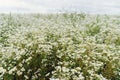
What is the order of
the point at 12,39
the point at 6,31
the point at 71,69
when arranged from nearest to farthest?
the point at 71,69 → the point at 12,39 → the point at 6,31

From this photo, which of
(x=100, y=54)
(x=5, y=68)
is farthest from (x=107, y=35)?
(x=5, y=68)

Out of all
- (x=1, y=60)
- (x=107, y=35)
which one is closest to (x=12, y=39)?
(x=1, y=60)

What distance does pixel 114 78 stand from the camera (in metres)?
6.90

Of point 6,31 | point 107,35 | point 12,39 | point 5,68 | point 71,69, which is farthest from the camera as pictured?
point 6,31

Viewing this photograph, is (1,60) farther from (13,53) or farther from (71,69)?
(71,69)

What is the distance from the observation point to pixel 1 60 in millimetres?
6812

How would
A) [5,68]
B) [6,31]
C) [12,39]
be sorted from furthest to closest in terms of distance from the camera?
[6,31] → [12,39] → [5,68]

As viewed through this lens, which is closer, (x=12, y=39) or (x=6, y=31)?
(x=12, y=39)

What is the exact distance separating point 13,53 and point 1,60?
302mm

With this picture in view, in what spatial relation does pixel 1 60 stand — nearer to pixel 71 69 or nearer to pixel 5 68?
pixel 5 68

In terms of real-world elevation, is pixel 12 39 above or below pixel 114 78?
above

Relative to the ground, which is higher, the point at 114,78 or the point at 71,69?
the point at 71,69

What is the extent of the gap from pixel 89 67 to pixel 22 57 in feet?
4.03

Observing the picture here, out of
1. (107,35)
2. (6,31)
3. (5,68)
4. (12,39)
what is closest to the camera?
(5,68)
